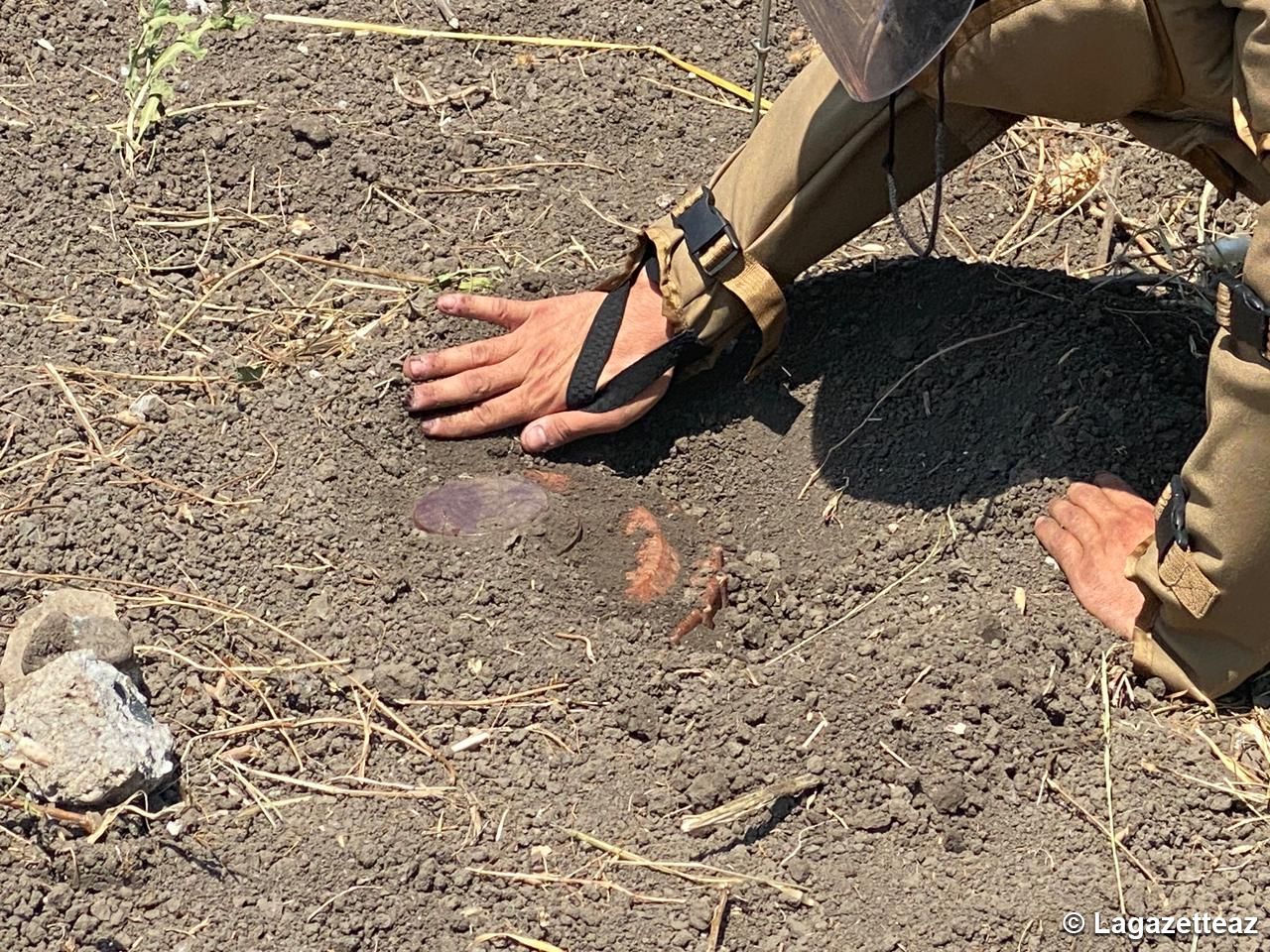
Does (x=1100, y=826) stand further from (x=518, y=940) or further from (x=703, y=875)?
(x=518, y=940)

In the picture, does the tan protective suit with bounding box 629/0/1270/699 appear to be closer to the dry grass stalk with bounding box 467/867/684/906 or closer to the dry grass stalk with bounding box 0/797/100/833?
the dry grass stalk with bounding box 467/867/684/906

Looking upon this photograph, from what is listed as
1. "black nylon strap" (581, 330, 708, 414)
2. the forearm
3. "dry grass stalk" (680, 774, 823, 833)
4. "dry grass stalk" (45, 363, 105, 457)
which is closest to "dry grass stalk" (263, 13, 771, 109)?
"black nylon strap" (581, 330, 708, 414)

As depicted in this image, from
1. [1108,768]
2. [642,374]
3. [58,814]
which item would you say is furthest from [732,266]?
[58,814]

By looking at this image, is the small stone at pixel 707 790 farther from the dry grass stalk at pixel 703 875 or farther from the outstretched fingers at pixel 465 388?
the outstretched fingers at pixel 465 388

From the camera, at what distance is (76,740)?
1.93 meters

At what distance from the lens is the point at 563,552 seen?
96.5 inches

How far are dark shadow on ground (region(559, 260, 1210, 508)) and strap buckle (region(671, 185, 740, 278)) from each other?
30 cm

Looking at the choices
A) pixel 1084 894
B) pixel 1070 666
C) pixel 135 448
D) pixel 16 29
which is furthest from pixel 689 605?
pixel 16 29

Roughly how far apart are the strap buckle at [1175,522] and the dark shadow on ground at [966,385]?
36 cm

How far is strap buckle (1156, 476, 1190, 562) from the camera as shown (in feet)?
6.92

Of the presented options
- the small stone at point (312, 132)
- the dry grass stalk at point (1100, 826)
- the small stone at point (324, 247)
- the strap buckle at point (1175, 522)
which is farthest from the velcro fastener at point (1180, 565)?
the small stone at point (312, 132)

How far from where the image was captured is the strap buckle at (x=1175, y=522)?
2.11m

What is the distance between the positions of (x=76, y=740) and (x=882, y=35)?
1.38 metres

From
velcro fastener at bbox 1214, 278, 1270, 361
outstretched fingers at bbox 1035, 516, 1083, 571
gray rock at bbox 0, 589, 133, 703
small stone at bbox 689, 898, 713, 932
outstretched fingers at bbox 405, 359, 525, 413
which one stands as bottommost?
small stone at bbox 689, 898, 713, 932
